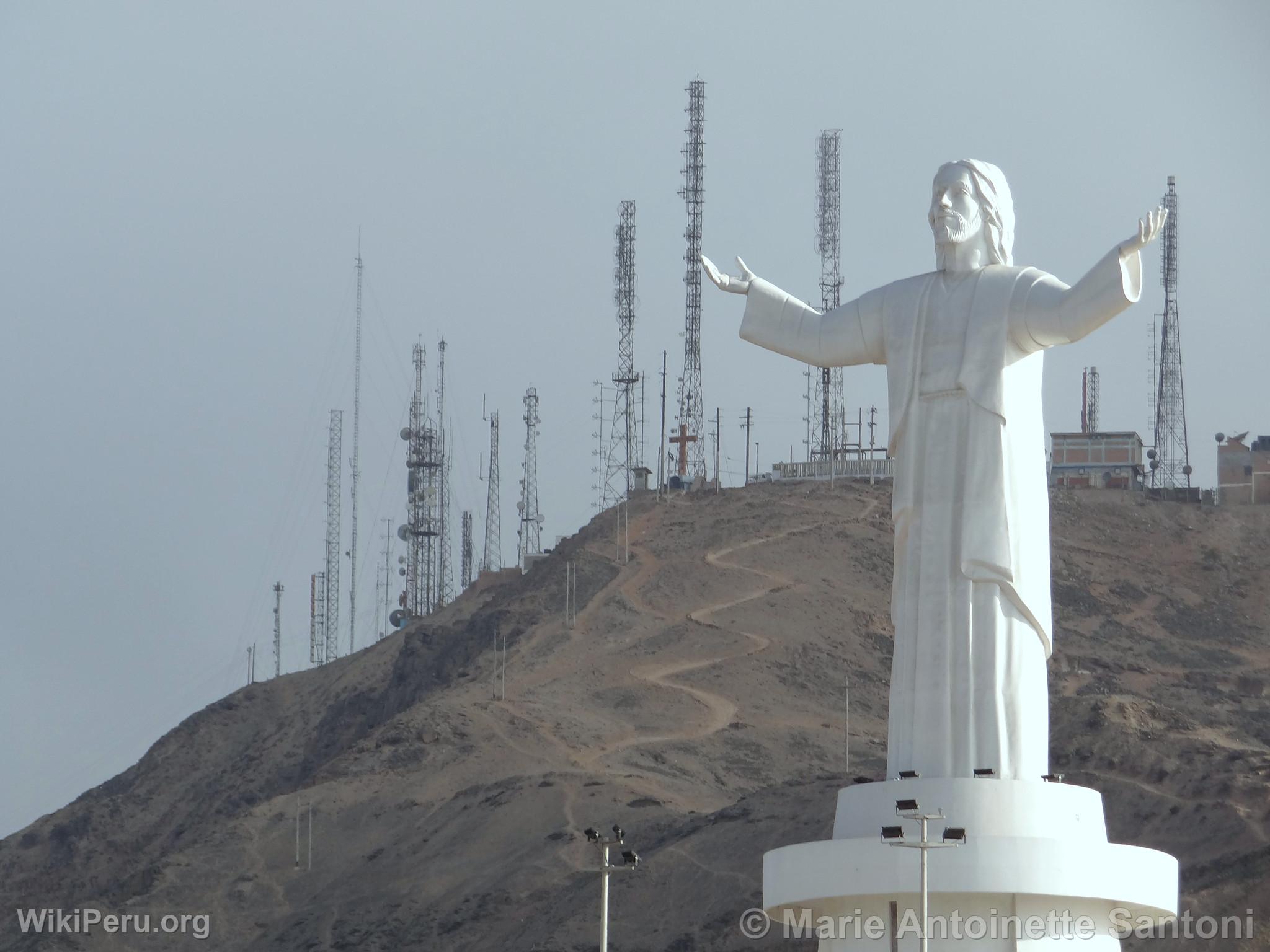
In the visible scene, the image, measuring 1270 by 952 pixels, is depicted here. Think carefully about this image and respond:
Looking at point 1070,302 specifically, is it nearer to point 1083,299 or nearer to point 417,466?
point 1083,299

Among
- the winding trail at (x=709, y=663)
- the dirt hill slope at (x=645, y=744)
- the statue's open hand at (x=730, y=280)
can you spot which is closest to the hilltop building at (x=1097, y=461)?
the dirt hill slope at (x=645, y=744)

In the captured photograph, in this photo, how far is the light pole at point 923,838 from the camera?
51.5 feet

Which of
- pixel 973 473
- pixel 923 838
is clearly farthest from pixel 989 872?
pixel 973 473

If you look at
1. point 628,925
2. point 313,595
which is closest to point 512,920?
point 628,925

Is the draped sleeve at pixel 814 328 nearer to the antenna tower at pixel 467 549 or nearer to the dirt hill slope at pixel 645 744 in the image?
the dirt hill slope at pixel 645 744

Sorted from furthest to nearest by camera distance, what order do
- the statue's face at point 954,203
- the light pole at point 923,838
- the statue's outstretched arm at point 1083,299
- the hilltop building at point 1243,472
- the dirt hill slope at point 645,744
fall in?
the hilltop building at point 1243,472 → the dirt hill slope at point 645,744 → the statue's face at point 954,203 → the statue's outstretched arm at point 1083,299 → the light pole at point 923,838

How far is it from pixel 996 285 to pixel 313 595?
6718 centimetres

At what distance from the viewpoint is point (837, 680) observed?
59.4 m

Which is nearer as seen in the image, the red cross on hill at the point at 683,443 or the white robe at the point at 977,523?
the white robe at the point at 977,523

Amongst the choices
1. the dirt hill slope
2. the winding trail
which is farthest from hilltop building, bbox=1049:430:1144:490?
the winding trail

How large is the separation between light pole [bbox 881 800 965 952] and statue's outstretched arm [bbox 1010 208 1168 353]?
376 centimetres

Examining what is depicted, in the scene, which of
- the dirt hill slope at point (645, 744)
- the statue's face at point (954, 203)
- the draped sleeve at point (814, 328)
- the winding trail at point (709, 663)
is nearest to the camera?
the statue's face at point (954, 203)

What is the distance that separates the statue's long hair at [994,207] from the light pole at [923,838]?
14.9 feet

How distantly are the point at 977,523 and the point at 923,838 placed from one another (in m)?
2.72
